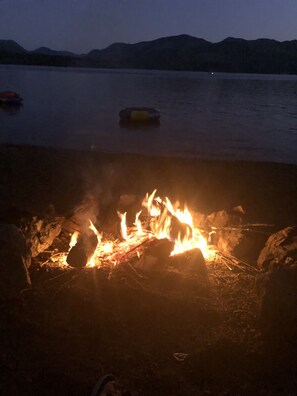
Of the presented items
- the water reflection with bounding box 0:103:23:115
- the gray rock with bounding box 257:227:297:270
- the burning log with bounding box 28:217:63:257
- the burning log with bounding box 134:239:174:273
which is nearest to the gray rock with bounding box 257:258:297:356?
the gray rock with bounding box 257:227:297:270

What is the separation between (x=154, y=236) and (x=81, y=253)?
136 centimetres

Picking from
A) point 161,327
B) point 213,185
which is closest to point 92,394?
point 161,327

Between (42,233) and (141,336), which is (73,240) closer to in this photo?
(42,233)

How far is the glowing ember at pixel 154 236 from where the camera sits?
7179mm

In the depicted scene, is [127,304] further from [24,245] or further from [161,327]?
[24,245]

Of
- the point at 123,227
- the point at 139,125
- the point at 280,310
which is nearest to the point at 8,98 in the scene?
the point at 139,125

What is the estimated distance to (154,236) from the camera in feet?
24.4

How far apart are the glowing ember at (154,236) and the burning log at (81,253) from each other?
0.15 meters

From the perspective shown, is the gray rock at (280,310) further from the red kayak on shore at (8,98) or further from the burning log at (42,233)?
the red kayak on shore at (8,98)

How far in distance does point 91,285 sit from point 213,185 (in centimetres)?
799

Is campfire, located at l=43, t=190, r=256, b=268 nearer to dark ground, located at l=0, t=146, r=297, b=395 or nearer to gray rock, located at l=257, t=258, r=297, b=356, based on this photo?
dark ground, located at l=0, t=146, r=297, b=395

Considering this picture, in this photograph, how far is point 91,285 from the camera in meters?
6.41

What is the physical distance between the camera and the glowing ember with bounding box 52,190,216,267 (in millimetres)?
7179

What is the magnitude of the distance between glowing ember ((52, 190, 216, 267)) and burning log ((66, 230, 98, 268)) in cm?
15
